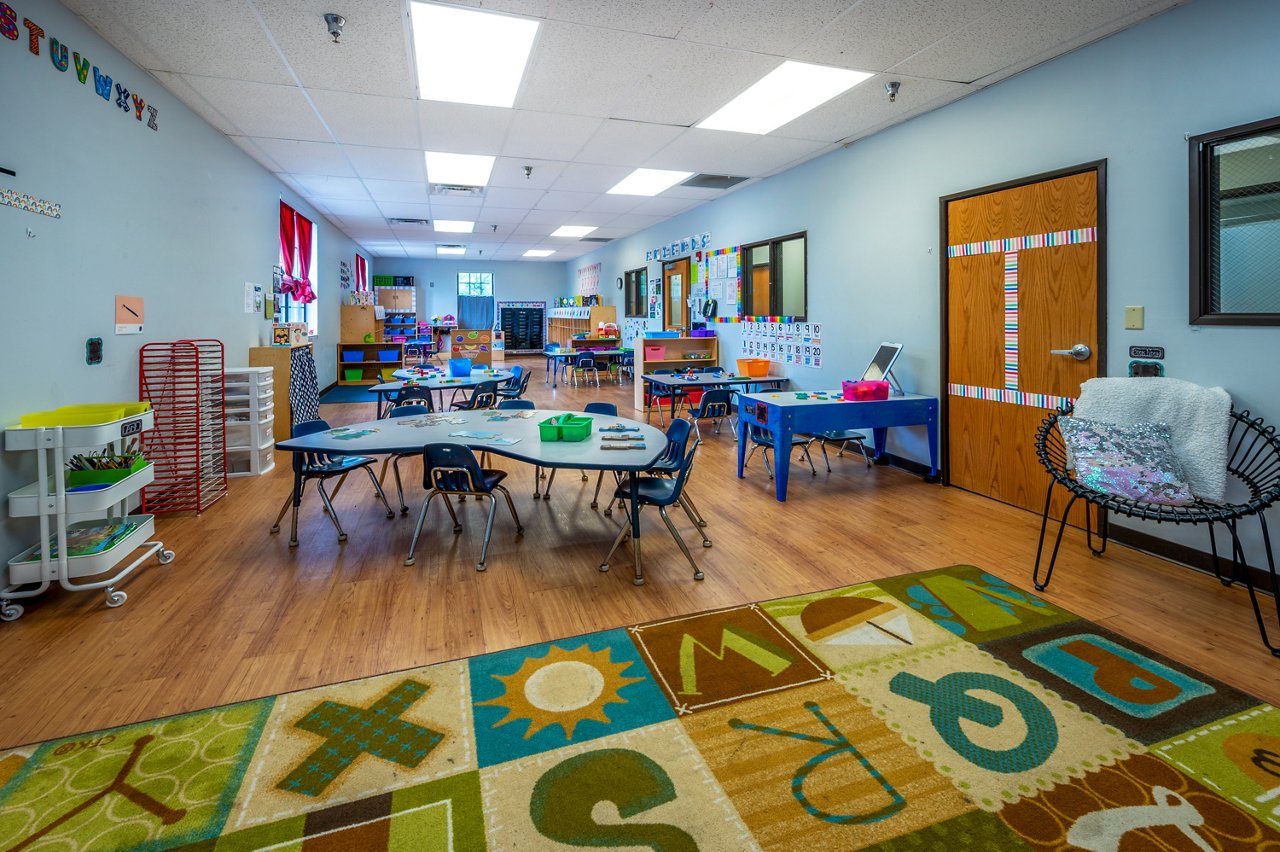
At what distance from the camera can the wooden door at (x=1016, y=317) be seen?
4145mm

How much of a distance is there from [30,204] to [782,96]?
4928mm

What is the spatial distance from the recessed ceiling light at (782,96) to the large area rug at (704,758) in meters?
3.94

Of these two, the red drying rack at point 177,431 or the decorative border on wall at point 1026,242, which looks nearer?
the decorative border on wall at point 1026,242

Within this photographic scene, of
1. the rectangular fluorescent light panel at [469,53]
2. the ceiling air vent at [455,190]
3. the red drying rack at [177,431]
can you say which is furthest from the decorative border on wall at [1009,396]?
the ceiling air vent at [455,190]

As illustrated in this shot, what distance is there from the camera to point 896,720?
223 cm

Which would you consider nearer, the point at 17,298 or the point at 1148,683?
the point at 1148,683

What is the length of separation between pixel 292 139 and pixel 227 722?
568 cm

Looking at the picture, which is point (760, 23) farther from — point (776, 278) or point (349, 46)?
point (776, 278)

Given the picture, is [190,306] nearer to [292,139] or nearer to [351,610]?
[292,139]

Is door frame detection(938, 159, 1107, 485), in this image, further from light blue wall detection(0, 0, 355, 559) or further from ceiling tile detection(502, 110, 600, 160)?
light blue wall detection(0, 0, 355, 559)

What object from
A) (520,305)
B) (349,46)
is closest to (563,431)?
(349,46)

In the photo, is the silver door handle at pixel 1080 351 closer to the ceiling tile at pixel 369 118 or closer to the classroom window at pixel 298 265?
the ceiling tile at pixel 369 118

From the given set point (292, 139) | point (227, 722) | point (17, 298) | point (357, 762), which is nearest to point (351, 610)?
point (227, 722)

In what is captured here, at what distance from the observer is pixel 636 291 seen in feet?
42.3
